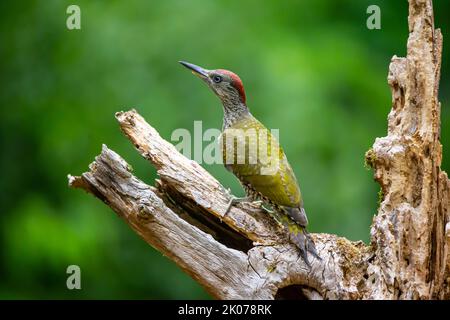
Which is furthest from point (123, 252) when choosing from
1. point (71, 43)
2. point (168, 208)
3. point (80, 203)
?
point (168, 208)

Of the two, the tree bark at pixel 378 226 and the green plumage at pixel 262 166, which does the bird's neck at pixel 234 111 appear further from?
the tree bark at pixel 378 226

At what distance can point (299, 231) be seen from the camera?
5.76 m

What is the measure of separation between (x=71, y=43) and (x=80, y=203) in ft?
6.74

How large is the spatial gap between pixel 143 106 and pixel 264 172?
11.3ft

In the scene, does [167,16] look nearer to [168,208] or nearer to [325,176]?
[325,176]

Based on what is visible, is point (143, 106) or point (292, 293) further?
point (143, 106)

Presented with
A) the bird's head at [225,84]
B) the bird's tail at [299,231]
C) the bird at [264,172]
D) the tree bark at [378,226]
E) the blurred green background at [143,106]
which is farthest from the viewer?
the blurred green background at [143,106]

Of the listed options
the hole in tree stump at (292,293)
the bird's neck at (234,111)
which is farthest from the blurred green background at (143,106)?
the hole in tree stump at (292,293)

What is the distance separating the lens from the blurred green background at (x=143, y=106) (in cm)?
872

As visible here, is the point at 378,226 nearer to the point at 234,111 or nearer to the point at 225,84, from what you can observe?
the point at 234,111

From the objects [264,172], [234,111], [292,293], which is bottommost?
[292,293]

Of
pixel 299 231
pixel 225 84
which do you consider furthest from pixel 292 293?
pixel 225 84

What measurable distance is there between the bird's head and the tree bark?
1.51m
